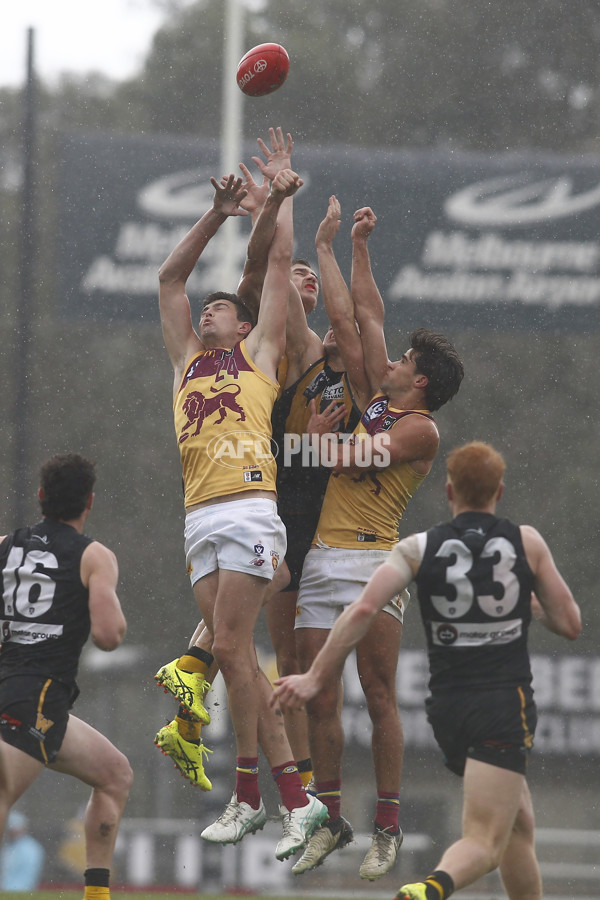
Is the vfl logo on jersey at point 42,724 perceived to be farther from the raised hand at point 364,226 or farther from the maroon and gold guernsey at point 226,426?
the raised hand at point 364,226

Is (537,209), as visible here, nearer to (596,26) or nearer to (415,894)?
(596,26)

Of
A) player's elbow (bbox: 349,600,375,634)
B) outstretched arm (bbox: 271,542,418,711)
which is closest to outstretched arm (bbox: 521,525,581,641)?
outstretched arm (bbox: 271,542,418,711)

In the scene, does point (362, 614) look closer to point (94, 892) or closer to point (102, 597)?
point (102, 597)

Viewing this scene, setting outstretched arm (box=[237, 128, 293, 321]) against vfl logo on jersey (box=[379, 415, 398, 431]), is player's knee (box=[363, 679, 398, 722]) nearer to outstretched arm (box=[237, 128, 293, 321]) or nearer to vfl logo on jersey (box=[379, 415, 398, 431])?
vfl logo on jersey (box=[379, 415, 398, 431])

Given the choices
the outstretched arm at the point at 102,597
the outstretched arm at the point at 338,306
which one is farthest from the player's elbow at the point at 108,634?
the outstretched arm at the point at 338,306

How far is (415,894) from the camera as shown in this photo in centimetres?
427

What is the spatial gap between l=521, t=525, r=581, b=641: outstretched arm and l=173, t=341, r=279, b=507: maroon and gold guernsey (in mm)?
1591

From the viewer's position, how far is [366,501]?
20.0 feet

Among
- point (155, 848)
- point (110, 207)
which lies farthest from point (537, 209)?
point (155, 848)

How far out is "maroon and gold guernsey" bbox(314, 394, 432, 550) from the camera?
6.04 metres

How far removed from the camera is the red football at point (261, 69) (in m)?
6.43

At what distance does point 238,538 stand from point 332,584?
2.05 feet

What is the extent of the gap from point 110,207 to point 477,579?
15909mm

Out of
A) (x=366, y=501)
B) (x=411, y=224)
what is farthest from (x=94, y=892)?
(x=411, y=224)
